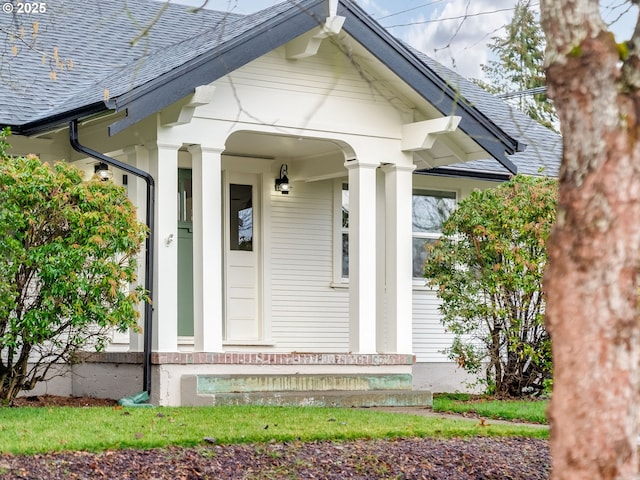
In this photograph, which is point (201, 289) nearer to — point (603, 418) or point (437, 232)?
point (437, 232)

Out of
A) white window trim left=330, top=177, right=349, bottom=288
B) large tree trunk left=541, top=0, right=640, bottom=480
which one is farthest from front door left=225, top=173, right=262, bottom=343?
large tree trunk left=541, top=0, right=640, bottom=480

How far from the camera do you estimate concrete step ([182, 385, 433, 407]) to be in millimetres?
11258

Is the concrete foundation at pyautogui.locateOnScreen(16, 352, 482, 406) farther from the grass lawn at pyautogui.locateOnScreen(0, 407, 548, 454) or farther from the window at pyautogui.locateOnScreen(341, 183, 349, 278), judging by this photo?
the window at pyautogui.locateOnScreen(341, 183, 349, 278)

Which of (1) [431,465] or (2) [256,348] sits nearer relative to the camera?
(1) [431,465]

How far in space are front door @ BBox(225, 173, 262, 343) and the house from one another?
0.02 meters

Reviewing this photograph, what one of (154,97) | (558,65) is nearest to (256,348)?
(154,97)

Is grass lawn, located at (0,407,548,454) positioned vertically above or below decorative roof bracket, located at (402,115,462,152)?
below

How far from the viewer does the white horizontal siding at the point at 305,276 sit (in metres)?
15.4

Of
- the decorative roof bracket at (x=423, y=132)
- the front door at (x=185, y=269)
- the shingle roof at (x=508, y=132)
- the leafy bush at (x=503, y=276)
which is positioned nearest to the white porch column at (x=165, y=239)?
the front door at (x=185, y=269)

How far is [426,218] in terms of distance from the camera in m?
16.7

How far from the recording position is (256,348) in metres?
15.0

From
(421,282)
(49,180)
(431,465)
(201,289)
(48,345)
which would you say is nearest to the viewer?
(431,465)

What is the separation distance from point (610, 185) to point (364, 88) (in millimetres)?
8845

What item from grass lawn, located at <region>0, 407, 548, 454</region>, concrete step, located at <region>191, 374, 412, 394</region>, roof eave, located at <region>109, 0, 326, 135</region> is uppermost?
roof eave, located at <region>109, 0, 326, 135</region>
